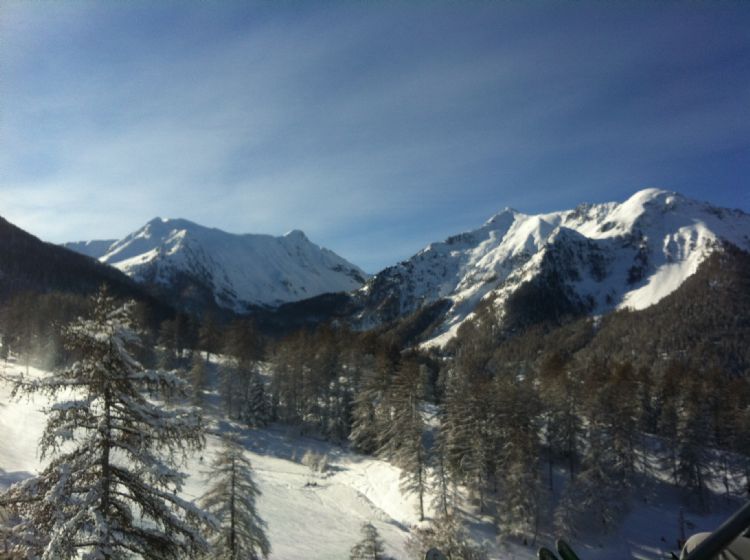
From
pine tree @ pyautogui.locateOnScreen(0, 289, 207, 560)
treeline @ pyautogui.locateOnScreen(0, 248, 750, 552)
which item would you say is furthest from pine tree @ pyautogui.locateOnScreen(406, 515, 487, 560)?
pine tree @ pyautogui.locateOnScreen(0, 289, 207, 560)

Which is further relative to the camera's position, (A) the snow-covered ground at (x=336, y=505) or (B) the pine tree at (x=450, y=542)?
(A) the snow-covered ground at (x=336, y=505)

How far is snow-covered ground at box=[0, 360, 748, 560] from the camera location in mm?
37406

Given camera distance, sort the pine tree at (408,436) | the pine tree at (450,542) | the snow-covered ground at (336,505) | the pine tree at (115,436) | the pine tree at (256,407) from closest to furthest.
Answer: the pine tree at (115,436) → the pine tree at (450,542) → the snow-covered ground at (336,505) → the pine tree at (408,436) → the pine tree at (256,407)

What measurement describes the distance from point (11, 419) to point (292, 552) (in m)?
38.5

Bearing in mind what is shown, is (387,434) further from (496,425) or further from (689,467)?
(689,467)

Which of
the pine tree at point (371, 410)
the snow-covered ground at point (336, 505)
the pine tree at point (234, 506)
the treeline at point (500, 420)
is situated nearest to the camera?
the pine tree at point (234, 506)

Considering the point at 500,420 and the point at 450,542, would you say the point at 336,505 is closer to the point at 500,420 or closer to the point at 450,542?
the point at 500,420

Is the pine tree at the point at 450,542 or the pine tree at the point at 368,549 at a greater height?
the pine tree at the point at 450,542

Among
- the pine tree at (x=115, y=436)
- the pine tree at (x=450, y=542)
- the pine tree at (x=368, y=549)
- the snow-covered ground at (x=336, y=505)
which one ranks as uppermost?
the pine tree at (x=115, y=436)

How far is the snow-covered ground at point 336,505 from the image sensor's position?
37.4 m

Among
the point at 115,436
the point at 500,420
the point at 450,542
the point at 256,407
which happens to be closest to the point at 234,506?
the point at 450,542

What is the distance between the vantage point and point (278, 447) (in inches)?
2469

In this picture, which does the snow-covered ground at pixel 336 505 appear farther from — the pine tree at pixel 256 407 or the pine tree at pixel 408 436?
the pine tree at pixel 256 407

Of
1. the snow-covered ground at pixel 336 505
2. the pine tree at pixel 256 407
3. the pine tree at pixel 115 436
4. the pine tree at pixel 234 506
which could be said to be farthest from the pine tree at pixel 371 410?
the pine tree at pixel 115 436
